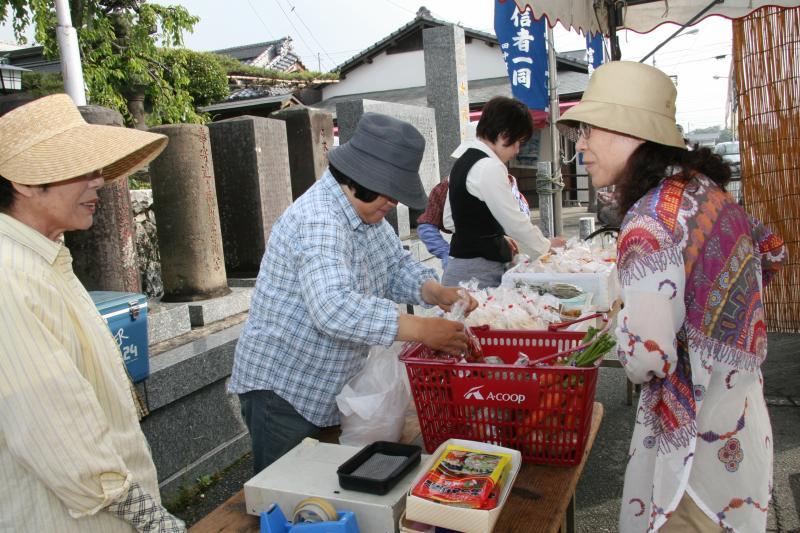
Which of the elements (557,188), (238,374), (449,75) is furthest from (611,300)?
(449,75)

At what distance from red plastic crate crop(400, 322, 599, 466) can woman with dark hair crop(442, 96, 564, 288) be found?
1.88 m

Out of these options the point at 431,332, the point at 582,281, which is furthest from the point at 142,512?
the point at 582,281

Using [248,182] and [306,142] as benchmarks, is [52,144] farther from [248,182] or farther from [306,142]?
[306,142]

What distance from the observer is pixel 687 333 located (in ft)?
5.29

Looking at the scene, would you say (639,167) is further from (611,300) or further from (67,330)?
(611,300)

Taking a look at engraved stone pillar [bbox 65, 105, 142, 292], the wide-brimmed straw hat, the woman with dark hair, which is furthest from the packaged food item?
engraved stone pillar [bbox 65, 105, 142, 292]

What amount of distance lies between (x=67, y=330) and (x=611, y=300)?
2.72 metres

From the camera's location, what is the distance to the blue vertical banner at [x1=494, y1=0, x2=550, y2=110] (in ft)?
27.0

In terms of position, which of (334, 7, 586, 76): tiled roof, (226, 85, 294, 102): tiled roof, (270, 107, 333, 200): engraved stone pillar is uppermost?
(334, 7, 586, 76): tiled roof

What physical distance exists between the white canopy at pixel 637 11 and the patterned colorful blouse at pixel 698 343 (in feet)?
6.76

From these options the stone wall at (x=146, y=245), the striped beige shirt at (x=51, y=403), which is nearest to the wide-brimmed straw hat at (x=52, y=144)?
the striped beige shirt at (x=51, y=403)

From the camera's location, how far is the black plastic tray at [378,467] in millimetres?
1522

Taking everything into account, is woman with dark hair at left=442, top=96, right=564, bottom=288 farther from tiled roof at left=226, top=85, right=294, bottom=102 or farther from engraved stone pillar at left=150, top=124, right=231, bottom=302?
tiled roof at left=226, top=85, right=294, bottom=102

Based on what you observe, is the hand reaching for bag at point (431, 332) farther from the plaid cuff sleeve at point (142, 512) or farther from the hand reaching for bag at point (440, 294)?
the plaid cuff sleeve at point (142, 512)
